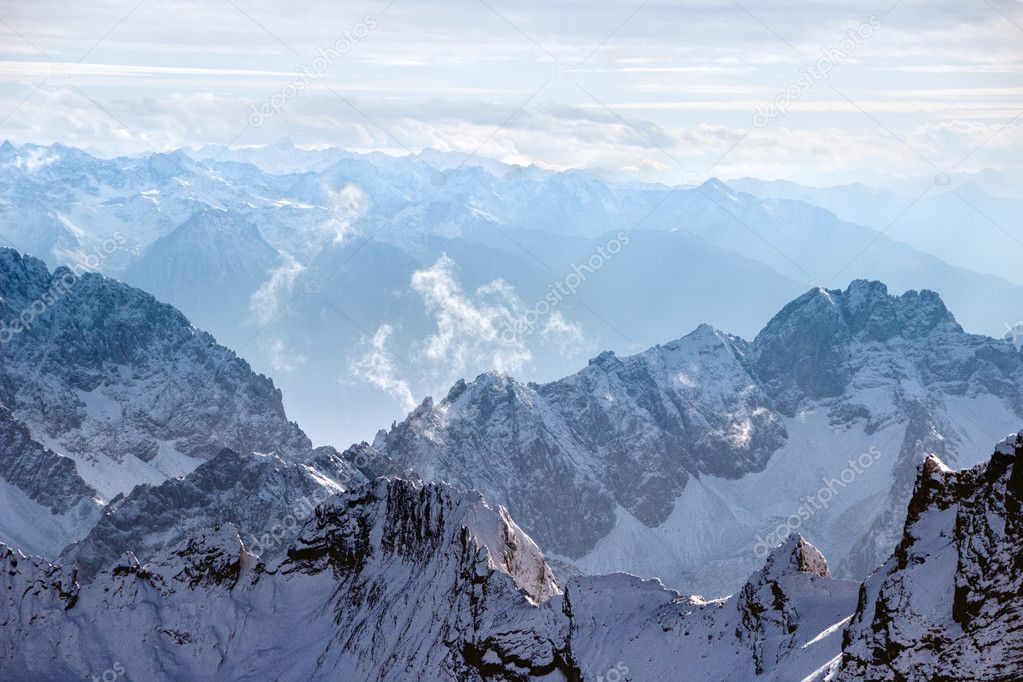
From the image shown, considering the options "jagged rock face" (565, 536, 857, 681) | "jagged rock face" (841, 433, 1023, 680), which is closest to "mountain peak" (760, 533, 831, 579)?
"jagged rock face" (565, 536, 857, 681)

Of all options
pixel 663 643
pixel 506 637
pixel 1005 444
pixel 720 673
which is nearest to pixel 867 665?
pixel 1005 444

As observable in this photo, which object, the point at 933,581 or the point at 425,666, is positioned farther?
the point at 425,666

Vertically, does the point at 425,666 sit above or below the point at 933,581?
below

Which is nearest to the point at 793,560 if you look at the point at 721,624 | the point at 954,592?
the point at 721,624

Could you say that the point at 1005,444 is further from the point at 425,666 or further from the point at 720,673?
the point at 425,666

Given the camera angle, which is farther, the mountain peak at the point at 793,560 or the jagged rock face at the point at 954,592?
the mountain peak at the point at 793,560

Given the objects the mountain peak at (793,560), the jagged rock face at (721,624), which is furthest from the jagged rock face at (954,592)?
the mountain peak at (793,560)

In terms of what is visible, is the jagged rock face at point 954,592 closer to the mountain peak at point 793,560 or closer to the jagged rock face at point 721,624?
the jagged rock face at point 721,624

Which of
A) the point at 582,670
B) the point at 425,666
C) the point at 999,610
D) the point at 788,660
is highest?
the point at 999,610

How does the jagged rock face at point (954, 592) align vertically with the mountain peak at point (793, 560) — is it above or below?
above
